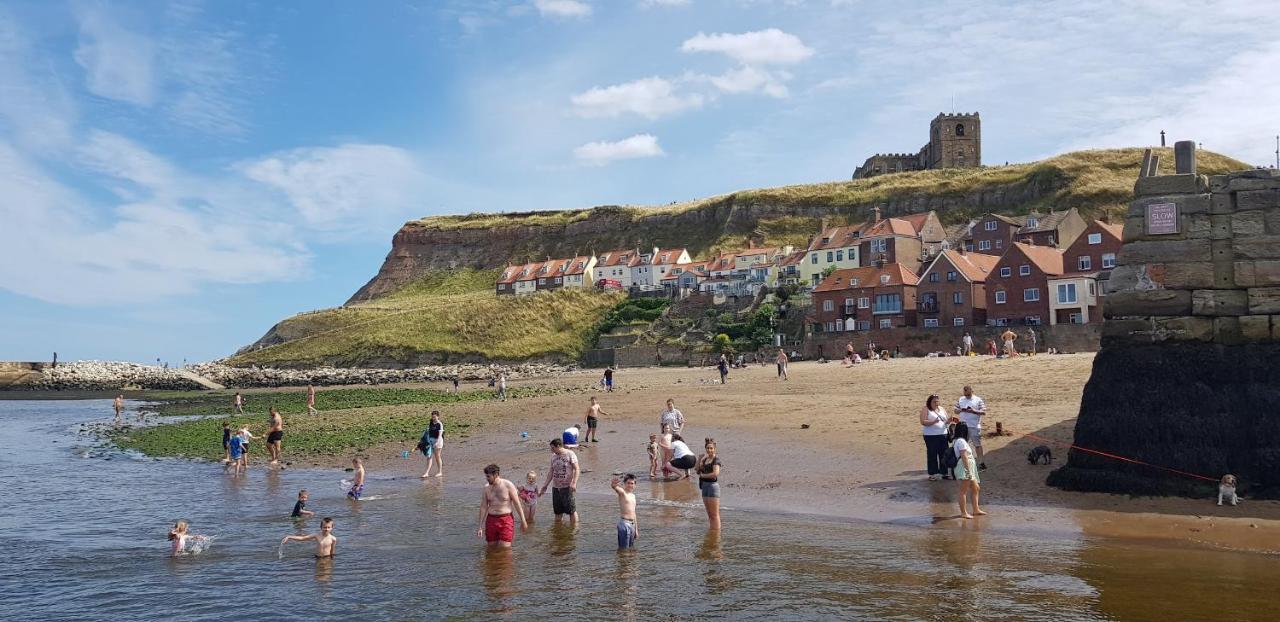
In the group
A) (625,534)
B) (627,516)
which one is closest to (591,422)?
(627,516)

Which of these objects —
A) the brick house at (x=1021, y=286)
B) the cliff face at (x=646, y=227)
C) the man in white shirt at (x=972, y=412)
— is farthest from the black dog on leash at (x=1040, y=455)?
the cliff face at (x=646, y=227)

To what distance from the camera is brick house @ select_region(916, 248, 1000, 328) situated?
198 ft

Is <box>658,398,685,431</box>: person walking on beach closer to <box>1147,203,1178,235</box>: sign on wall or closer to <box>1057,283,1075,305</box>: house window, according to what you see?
<box>1147,203,1178,235</box>: sign on wall

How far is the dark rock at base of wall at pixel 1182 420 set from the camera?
13219mm

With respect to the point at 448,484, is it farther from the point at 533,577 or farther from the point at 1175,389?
the point at 1175,389

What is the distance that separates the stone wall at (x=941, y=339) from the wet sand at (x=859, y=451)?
48.4 feet

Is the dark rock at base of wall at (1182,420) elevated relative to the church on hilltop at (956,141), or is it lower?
lower

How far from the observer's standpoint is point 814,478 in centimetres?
1738

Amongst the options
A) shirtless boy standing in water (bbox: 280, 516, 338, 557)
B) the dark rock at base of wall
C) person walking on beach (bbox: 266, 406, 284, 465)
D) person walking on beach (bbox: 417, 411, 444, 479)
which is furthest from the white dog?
person walking on beach (bbox: 266, 406, 284, 465)

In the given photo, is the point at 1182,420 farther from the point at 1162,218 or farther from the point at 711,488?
the point at 711,488

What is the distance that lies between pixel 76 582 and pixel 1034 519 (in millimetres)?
14970

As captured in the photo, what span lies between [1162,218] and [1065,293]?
150 feet

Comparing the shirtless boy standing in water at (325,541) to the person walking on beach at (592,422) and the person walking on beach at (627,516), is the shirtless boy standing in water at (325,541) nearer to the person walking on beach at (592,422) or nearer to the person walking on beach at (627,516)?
the person walking on beach at (627,516)

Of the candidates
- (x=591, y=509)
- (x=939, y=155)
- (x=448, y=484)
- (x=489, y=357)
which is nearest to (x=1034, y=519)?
(x=591, y=509)
